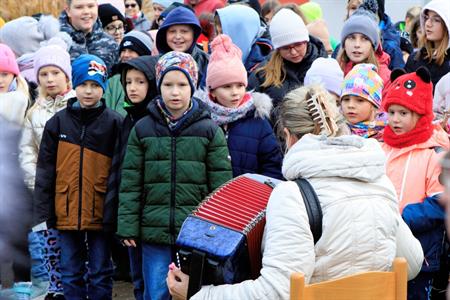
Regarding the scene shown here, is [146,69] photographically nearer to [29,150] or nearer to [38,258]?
[29,150]

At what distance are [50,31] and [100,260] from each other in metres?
2.96

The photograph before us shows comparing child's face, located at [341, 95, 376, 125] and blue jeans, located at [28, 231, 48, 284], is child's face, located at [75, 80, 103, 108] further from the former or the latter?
child's face, located at [341, 95, 376, 125]

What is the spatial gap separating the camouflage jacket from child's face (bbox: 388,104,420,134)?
11.9 ft

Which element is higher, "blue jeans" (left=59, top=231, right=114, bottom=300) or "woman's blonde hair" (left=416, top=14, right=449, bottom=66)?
"woman's blonde hair" (left=416, top=14, right=449, bottom=66)

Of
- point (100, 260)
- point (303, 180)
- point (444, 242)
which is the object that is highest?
point (303, 180)

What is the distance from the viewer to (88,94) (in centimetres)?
671

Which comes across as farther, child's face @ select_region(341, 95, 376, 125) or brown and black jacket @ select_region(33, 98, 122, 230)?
brown and black jacket @ select_region(33, 98, 122, 230)

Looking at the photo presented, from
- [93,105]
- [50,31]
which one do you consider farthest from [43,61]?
[50,31]

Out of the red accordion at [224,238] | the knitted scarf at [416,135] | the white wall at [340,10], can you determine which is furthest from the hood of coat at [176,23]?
the white wall at [340,10]

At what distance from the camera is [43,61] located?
24.1 feet

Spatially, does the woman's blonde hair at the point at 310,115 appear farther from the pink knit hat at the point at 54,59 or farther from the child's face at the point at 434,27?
the pink knit hat at the point at 54,59

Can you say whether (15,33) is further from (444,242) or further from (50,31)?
(444,242)

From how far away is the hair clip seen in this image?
159 inches

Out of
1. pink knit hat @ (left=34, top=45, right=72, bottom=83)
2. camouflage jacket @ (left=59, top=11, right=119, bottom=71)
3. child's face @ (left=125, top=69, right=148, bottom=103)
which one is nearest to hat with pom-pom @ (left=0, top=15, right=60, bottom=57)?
camouflage jacket @ (left=59, top=11, right=119, bottom=71)
